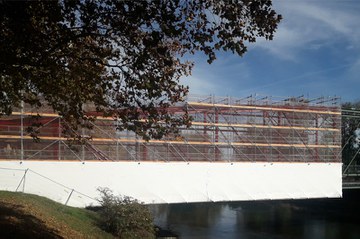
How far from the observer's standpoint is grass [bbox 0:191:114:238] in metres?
9.75

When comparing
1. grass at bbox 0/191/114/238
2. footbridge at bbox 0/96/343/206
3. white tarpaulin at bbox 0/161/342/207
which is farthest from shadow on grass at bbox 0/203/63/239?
white tarpaulin at bbox 0/161/342/207

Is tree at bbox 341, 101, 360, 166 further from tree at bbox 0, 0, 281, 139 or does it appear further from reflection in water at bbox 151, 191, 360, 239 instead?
tree at bbox 0, 0, 281, 139

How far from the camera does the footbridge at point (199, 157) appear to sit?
20047mm

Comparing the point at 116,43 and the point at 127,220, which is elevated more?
the point at 116,43

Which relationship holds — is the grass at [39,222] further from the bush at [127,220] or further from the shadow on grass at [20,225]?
the bush at [127,220]

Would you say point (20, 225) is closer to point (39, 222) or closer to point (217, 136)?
point (39, 222)

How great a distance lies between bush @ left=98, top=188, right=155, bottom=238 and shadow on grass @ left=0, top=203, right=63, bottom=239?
12.2ft

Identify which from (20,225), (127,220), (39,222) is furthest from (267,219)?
(20,225)

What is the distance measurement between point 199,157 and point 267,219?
1189 centimetres

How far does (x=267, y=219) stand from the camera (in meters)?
32.8

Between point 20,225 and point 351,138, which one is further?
point 351,138

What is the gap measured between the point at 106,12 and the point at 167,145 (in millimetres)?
16871

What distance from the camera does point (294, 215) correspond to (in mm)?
35562

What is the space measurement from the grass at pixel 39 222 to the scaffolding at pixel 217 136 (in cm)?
449
